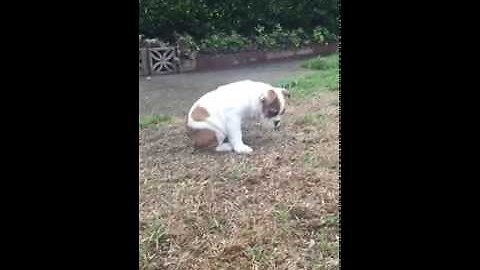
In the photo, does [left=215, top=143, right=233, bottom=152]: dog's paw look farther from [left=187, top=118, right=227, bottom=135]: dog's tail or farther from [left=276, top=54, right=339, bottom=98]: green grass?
[left=276, top=54, right=339, bottom=98]: green grass

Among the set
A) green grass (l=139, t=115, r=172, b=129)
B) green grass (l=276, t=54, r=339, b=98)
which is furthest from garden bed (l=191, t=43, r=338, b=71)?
green grass (l=139, t=115, r=172, b=129)

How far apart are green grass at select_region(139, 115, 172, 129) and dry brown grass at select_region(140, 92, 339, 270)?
0.02 metres

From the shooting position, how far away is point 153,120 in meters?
1.29

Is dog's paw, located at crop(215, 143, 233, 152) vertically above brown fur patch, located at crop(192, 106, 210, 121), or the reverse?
brown fur patch, located at crop(192, 106, 210, 121)

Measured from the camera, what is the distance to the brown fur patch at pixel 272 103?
145cm

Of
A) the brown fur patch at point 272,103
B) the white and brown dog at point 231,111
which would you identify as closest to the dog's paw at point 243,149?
the white and brown dog at point 231,111

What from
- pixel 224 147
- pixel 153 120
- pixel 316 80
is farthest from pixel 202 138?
pixel 316 80

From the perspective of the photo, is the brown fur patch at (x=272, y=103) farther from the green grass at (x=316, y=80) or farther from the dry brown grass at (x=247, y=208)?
the dry brown grass at (x=247, y=208)

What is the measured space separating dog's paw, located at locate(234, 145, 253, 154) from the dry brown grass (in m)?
0.06

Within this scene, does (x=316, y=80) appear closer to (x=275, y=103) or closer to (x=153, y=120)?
(x=275, y=103)

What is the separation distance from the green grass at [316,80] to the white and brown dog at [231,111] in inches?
1.1

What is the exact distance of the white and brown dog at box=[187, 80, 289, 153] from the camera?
141cm

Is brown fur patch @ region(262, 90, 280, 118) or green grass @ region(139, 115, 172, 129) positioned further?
brown fur patch @ region(262, 90, 280, 118)

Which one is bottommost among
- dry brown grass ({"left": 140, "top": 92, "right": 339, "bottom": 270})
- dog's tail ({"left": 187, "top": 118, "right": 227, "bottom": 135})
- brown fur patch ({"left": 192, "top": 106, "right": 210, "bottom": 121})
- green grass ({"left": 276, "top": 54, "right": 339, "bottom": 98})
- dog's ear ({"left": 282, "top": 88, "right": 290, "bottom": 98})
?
dry brown grass ({"left": 140, "top": 92, "right": 339, "bottom": 270})
